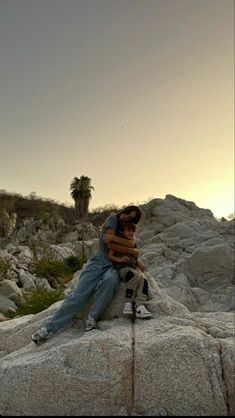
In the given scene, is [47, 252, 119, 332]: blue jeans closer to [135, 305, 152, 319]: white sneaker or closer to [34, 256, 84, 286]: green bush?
[135, 305, 152, 319]: white sneaker

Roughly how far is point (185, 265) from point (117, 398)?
19.0m

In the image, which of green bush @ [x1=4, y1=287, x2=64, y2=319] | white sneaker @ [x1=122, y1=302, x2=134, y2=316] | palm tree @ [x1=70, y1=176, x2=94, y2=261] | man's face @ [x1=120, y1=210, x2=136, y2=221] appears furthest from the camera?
palm tree @ [x1=70, y1=176, x2=94, y2=261]

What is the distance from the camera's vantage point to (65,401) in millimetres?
6629

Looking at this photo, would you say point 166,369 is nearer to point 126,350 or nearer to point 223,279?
point 126,350

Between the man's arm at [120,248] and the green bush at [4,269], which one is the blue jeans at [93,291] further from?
the green bush at [4,269]

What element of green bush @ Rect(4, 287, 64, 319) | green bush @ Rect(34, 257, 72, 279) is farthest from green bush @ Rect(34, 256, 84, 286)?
green bush @ Rect(4, 287, 64, 319)

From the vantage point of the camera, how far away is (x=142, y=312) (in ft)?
25.2

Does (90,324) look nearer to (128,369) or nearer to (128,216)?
(128,369)

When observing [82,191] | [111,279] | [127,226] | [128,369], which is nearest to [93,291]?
[111,279]

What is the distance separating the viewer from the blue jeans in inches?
310

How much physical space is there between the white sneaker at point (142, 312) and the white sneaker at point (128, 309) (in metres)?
0.08

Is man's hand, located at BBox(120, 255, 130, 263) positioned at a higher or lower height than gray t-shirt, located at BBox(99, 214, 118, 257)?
lower

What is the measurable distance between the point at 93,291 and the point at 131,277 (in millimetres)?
687

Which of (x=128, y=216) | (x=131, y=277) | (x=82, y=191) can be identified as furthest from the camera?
(x=82, y=191)
